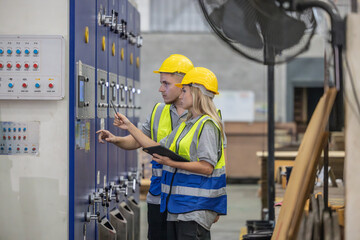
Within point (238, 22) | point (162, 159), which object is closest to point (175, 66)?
point (162, 159)

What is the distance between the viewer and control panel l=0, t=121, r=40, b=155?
4145 millimetres

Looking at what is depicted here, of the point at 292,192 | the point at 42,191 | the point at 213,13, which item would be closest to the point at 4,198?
the point at 42,191

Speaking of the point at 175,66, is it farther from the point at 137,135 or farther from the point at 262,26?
the point at 262,26

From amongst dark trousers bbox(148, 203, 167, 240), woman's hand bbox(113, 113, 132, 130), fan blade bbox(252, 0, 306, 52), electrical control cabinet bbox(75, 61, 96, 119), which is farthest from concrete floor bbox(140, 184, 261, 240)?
fan blade bbox(252, 0, 306, 52)

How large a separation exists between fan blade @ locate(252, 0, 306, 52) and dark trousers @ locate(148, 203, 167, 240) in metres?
1.93

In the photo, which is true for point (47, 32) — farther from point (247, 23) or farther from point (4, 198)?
point (247, 23)

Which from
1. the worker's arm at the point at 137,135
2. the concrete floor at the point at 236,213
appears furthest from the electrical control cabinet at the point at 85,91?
the concrete floor at the point at 236,213

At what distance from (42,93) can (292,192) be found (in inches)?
80.9

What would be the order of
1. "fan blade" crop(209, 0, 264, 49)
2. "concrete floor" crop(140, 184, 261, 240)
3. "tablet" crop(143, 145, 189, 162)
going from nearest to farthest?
"fan blade" crop(209, 0, 264, 49)
"tablet" crop(143, 145, 189, 162)
"concrete floor" crop(140, 184, 261, 240)

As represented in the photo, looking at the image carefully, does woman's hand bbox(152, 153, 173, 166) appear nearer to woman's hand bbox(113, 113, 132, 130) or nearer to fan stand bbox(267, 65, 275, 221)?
woman's hand bbox(113, 113, 132, 130)

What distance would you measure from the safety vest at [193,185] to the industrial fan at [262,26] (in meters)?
0.94

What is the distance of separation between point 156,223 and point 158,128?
694mm

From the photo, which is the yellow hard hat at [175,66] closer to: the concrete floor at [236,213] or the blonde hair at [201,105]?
the blonde hair at [201,105]

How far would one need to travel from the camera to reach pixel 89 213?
4.55 metres
